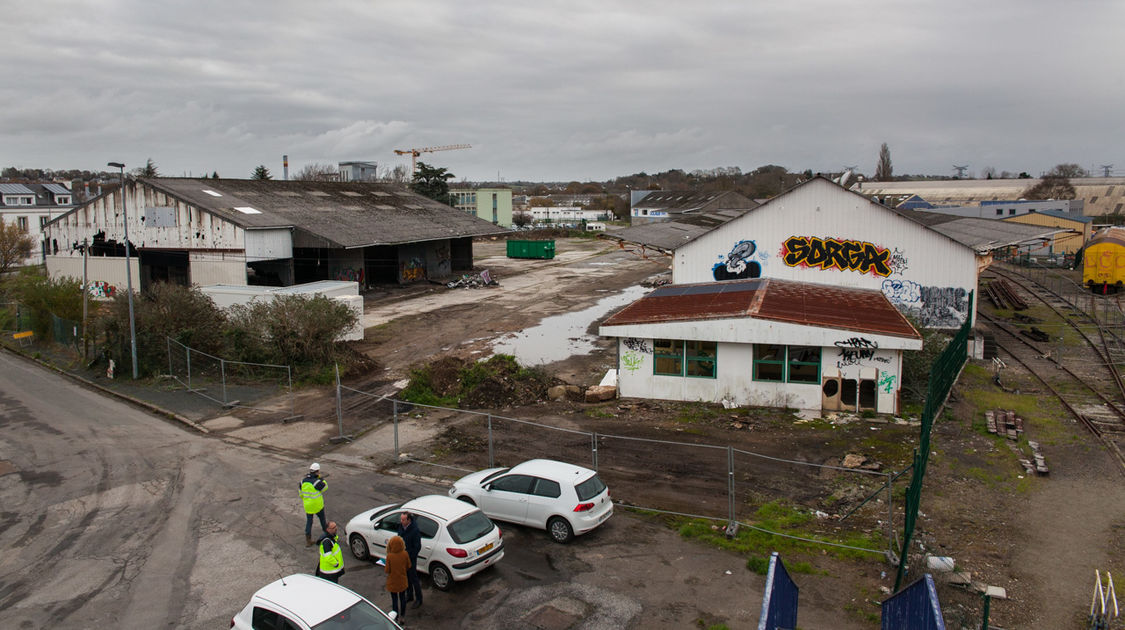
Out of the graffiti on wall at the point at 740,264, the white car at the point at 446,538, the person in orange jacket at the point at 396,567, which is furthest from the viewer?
the graffiti on wall at the point at 740,264

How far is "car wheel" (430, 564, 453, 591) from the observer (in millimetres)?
12617

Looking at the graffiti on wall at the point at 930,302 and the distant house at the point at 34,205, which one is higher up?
the distant house at the point at 34,205

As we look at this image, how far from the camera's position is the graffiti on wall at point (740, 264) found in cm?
3300

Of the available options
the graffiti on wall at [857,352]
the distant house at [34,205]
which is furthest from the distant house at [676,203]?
the distant house at [34,205]

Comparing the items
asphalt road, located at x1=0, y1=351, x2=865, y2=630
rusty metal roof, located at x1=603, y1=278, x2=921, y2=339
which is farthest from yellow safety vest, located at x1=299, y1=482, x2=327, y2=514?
rusty metal roof, located at x1=603, y1=278, x2=921, y2=339

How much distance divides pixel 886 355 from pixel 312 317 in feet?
66.2

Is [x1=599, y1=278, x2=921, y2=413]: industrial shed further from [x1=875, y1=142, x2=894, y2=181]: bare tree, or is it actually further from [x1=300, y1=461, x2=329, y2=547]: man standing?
[x1=875, y1=142, x2=894, y2=181]: bare tree

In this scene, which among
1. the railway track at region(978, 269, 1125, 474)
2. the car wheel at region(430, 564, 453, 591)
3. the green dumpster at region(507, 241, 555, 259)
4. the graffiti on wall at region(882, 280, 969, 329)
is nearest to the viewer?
the car wheel at region(430, 564, 453, 591)

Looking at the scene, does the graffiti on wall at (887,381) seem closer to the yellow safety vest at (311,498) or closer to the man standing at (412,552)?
the man standing at (412,552)

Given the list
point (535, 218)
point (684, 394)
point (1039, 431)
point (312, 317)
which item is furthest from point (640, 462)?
point (535, 218)

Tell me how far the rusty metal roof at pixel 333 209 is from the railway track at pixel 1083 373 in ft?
123

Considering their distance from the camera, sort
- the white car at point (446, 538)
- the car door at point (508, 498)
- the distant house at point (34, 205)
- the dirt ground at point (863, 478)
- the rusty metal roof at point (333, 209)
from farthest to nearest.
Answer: the distant house at point (34, 205)
the rusty metal roof at point (333, 209)
the car door at point (508, 498)
the white car at point (446, 538)
the dirt ground at point (863, 478)

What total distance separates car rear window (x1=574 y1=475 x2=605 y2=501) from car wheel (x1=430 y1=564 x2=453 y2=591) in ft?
9.70

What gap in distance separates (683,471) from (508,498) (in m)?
4.99
